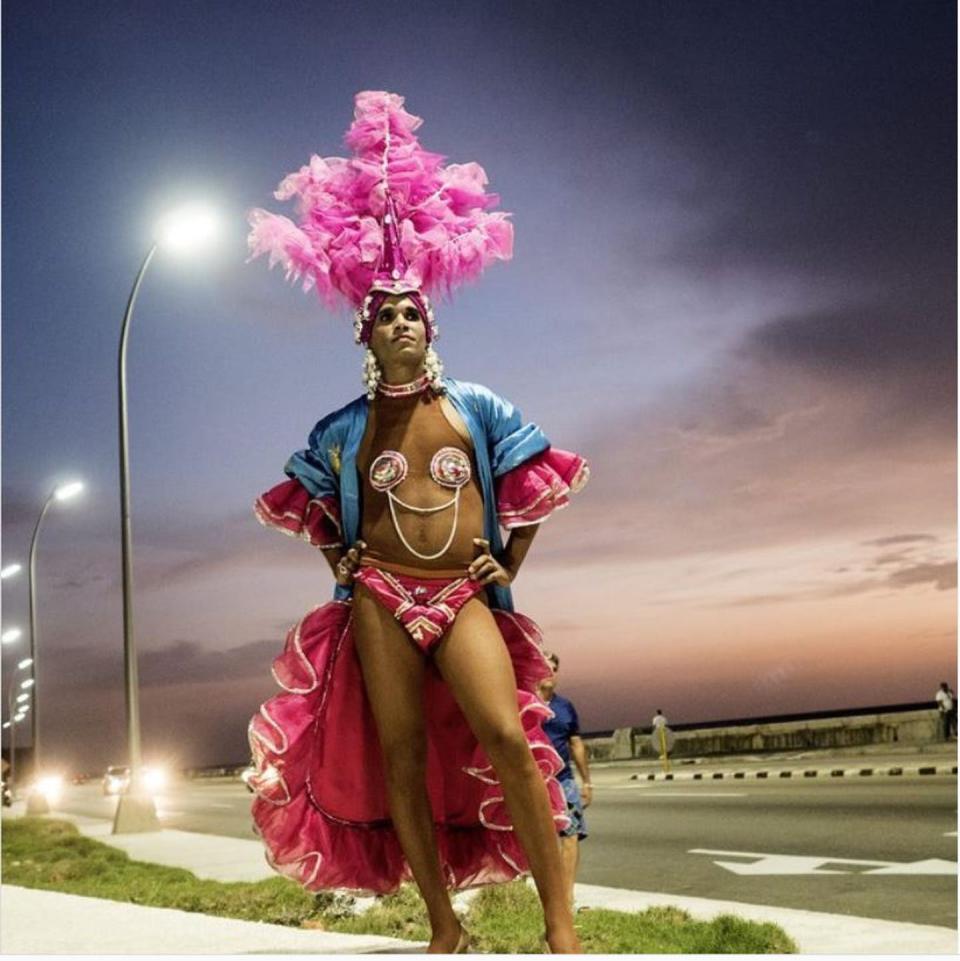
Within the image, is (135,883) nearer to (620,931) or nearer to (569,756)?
(569,756)

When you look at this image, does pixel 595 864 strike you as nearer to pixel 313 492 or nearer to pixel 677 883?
pixel 677 883

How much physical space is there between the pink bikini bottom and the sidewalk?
1.18 metres

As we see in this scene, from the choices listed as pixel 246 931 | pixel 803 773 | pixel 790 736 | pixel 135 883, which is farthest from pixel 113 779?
pixel 246 931

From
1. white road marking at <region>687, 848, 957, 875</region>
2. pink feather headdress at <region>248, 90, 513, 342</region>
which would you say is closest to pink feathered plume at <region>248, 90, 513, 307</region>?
pink feather headdress at <region>248, 90, 513, 342</region>

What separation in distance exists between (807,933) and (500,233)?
386 cm

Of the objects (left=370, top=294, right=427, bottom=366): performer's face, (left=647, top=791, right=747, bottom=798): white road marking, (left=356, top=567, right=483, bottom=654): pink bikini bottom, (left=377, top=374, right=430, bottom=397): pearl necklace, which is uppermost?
→ (left=370, top=294, right=427, bottom=366): performer's face

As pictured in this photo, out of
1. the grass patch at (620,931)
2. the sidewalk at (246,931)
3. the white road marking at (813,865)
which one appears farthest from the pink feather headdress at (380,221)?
the white road marking at (813,865)

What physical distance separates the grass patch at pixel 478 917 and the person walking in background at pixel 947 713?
70.3ft

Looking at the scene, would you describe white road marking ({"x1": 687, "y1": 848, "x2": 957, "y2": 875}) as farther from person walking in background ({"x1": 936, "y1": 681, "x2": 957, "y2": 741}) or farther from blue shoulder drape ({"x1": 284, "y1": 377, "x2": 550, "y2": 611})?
person walking in background ({"x1": 936, "y1": 681, "x2": 957, "y2": 741})

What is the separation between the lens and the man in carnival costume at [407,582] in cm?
407

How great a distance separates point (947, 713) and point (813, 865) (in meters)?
19.5

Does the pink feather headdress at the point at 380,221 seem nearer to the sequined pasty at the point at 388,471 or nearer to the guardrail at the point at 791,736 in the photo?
the sequined pasty at the point at 388,471

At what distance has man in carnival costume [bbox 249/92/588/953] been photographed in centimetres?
407

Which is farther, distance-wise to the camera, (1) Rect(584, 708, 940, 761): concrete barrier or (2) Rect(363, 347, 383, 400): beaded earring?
(1) Rect(584, 708, 940, 761): concrete barrier
